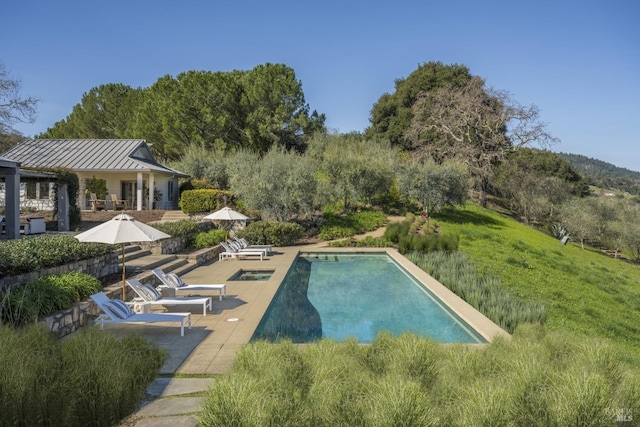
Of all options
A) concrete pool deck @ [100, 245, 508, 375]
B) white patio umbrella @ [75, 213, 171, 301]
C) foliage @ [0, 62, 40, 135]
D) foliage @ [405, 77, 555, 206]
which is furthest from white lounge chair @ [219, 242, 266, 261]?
foliage @ [405, 77, 555, 206]

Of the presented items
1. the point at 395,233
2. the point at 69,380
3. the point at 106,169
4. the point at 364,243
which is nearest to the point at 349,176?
the point at 364,243

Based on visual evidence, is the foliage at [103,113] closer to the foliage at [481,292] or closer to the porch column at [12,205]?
the porch column at [12,205]

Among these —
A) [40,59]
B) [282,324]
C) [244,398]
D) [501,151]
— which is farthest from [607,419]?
[501,151]

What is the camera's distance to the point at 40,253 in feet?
27.7

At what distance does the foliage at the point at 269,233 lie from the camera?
19.8 m

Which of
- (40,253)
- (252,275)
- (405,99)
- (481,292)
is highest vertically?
(405,99)

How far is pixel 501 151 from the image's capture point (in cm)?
3322

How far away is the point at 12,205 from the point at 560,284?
1904 cm

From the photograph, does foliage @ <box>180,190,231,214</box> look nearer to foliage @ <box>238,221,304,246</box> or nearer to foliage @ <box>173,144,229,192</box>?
foliage @ <box>173,144,229,192</box>

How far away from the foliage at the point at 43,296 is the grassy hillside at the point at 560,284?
8.87 m

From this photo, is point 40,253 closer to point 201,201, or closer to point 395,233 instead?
point 395,233

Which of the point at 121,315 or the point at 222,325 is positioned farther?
the point at 222,325

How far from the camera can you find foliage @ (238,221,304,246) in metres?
19.8

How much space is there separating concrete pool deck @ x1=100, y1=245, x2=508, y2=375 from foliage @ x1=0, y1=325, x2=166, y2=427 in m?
0.96
